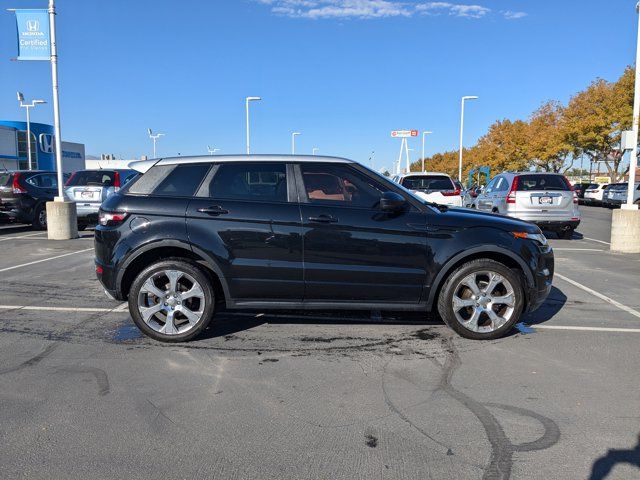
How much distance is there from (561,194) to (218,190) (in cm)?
1043

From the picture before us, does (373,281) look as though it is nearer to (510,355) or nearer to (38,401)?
(510,355)

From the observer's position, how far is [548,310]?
20.4ft

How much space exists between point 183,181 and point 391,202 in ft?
6.74

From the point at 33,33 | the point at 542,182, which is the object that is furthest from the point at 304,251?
the point at 33,33

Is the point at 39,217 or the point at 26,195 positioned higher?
the point at 26,195

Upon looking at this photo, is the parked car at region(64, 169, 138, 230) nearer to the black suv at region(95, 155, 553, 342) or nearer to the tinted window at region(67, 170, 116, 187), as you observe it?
the tinted window at region(67, 170, 116, 187)

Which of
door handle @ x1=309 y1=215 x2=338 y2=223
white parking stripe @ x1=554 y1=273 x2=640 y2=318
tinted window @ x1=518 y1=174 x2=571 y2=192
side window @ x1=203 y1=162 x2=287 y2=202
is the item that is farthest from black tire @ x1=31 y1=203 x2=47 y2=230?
white parking stripe @ x1=554 y1=273 x2=640 y2=318

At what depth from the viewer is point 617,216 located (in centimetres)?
1111

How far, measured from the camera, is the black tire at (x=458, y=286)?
496 centimetres

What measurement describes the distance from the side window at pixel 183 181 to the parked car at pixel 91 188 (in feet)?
31.2

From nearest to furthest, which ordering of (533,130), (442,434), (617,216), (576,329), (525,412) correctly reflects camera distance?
(442,434)
(525,412)
(576,329)
(617,216)
(533,130)

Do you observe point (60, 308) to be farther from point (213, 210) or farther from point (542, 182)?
point (542, 182)

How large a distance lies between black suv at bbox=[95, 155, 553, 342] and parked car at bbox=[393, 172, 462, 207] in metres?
9.14

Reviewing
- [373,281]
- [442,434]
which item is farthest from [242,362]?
[442,434]
